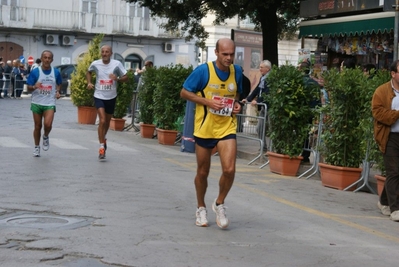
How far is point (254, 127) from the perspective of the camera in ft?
55.4

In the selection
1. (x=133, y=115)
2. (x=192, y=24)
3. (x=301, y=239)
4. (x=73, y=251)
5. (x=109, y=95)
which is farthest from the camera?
(x=192, y=24)

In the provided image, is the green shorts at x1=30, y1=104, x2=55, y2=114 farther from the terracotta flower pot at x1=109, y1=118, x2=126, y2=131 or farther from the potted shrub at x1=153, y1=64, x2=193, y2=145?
the terracotta flower pot at x1=109, y1=118, x2=126, y2=131

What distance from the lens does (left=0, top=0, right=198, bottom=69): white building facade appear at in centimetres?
5422

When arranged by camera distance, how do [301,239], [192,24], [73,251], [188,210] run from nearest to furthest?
[73,251] → [301,239] → [188,210] → [192,24]

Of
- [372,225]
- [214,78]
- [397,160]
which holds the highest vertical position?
[214,78]

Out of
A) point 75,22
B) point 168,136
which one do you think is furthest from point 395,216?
point 75,22

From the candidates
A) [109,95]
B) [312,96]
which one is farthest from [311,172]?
[109,95]

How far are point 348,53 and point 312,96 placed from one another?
4437 mm

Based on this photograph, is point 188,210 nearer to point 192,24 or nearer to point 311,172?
point 311,172

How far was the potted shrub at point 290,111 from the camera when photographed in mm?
14875

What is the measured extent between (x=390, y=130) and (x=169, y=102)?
9609 mm

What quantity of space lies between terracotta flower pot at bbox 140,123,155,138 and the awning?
13.6 ft

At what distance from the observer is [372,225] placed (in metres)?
10.1

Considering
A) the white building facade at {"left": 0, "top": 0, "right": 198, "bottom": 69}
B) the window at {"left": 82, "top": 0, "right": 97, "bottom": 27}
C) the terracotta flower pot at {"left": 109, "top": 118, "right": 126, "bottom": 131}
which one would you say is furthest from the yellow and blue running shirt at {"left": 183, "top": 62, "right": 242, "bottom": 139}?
the window at {"left": 82, "top": 0, "right": 97, "bottom": 27}
